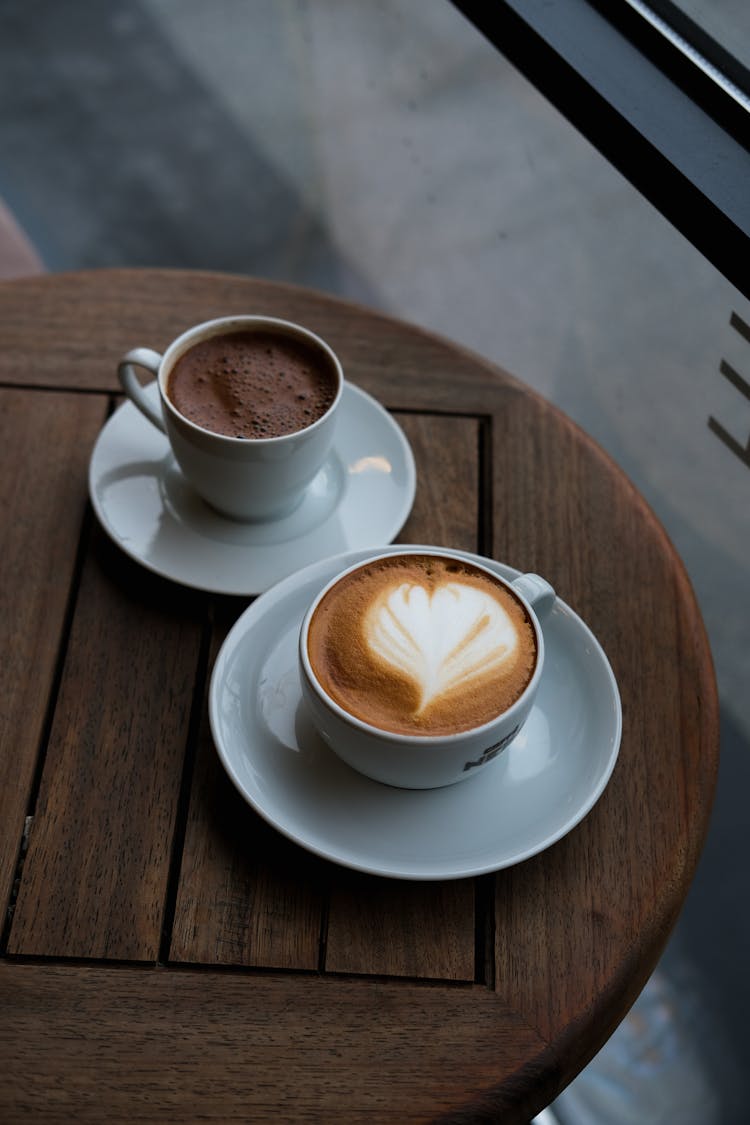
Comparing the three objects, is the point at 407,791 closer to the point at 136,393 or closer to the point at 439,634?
the point at 439,634

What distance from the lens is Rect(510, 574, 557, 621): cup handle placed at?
673mm

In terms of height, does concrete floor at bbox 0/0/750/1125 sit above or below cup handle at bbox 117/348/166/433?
below

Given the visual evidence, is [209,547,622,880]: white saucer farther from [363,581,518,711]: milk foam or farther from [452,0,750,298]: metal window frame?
[452,0,750,298]: metal window frame

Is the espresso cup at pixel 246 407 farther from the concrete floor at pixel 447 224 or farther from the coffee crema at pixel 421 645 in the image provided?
the concrete floor at pixel 447 224

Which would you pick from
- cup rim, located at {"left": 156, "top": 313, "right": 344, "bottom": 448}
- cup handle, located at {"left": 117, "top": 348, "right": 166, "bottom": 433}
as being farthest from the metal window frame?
cup handle, located at {"left": 117, "top": 348, "right": 166, "bottom": 433}

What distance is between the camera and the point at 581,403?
5.62 ft

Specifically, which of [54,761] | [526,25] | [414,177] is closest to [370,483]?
[54,761]

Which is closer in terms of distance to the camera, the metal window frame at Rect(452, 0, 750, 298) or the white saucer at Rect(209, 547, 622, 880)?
the white saucer at Rect(209, 547, 622, 880)

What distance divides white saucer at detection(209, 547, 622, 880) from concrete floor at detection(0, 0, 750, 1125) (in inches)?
23.6

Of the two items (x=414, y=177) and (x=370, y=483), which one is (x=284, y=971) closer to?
(x=370, y=483)

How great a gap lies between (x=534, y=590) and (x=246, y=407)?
0.24 meters

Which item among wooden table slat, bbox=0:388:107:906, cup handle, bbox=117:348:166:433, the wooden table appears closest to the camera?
the wooden table

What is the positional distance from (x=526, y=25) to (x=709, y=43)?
0.54 feet

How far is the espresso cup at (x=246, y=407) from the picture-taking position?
742mm
